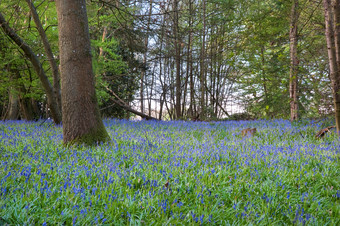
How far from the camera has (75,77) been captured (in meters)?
5.34

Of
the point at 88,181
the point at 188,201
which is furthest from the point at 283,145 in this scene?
the point at 88,181

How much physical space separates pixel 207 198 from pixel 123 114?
1697cm

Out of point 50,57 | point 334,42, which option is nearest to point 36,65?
point 50,57

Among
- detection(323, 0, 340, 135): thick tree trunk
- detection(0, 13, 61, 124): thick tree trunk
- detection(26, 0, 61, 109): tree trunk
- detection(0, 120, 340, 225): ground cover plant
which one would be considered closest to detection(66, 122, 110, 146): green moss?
detection(0, 120, 340, 225): ground cover plant

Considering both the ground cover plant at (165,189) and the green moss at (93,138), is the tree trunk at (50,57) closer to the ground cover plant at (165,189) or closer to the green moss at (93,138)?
the green moss at (93,138)

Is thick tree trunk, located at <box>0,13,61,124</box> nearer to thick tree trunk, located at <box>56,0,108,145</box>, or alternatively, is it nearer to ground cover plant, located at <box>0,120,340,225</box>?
thick tree trunk, located at <box>56,0,108,145</box>

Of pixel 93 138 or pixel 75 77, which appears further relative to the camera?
pixel 93 138

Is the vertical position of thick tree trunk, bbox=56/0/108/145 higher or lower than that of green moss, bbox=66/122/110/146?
higher

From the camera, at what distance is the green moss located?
5.31m

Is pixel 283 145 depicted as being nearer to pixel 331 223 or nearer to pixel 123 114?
pixel 331 223

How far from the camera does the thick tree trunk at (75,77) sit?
5.35 meters

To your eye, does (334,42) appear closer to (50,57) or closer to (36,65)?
(50,57)

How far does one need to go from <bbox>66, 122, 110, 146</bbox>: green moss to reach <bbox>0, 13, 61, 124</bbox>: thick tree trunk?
442 cm

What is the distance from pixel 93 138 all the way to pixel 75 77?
4.46 ft
